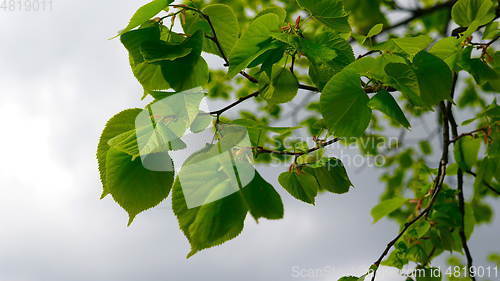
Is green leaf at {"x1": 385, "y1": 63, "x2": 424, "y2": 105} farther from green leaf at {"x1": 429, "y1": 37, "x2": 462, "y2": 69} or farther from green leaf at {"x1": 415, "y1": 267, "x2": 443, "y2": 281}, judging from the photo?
green leaf at {"x1": 415, "y1": 267, "x2": 443, "y2": 281}

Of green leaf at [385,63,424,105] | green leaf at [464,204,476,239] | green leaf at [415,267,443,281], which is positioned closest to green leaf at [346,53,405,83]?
green leaf at [385,63,424,105]

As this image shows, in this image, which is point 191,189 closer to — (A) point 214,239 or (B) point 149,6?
(A) point 214,239

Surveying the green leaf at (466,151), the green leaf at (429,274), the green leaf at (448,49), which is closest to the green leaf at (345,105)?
the green leaf at (448,49)

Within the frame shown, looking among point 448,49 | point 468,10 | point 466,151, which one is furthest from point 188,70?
point 466,151

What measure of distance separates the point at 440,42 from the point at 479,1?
0.53 feet

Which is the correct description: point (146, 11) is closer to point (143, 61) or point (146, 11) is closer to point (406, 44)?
point (143, 61)

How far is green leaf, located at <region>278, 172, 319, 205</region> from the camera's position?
65 cm

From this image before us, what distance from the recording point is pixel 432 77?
1.73ft

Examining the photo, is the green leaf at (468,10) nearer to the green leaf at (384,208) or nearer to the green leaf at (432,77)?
the green leaf at (432,77)

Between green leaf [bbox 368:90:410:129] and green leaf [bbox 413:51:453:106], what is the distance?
0.13ft

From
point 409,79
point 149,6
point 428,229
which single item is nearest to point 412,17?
point 428,229

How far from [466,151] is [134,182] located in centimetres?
103

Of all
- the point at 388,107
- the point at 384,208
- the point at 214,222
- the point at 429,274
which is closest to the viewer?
the point at 214,222

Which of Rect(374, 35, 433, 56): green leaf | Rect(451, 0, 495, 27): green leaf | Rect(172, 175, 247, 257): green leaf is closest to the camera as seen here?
Rect(172, 175, 247, 257): green leaf
